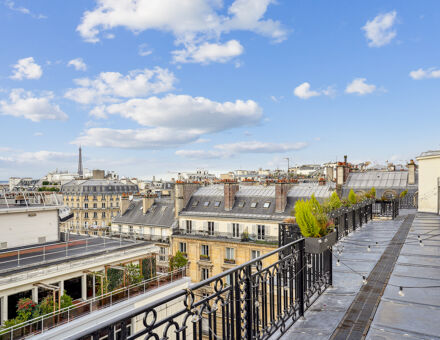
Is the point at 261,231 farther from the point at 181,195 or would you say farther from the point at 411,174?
the point at 411,174

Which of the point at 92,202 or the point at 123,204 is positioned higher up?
the point at 123,204

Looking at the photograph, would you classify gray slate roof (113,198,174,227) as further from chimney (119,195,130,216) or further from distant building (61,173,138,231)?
distant building (61,173,138,231)

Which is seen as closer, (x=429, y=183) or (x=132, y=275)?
(x=132, y=275)

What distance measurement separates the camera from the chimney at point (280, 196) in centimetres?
2786

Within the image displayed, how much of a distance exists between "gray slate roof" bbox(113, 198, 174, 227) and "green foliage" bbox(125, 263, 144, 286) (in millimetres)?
16549

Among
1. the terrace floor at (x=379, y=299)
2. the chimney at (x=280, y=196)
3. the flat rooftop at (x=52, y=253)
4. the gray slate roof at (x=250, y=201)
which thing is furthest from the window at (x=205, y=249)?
the terrace floor at (x=379, y=299)

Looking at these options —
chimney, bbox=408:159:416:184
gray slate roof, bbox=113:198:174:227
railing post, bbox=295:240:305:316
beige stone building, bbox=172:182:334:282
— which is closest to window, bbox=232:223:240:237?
beige stone building, bbox=172:182:334:282

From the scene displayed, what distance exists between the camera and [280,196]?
92.2 feet

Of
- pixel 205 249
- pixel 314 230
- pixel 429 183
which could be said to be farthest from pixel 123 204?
pixel 314 230

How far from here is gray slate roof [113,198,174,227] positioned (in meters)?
32.7

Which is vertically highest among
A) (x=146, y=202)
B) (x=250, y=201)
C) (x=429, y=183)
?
(x=429, y=183)

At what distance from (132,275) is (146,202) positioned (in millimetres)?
20464

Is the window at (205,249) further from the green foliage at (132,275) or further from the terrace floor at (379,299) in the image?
the terrace floor at (379,299)

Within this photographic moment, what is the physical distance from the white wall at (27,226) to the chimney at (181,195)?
14424 mm
